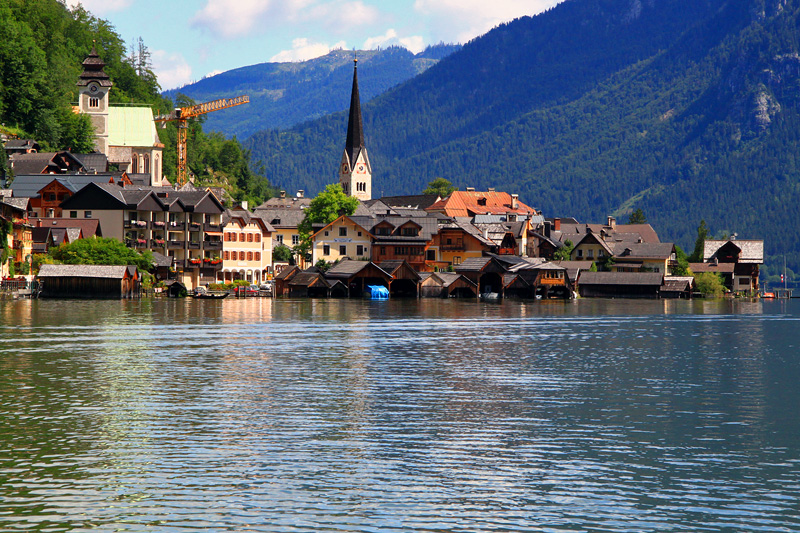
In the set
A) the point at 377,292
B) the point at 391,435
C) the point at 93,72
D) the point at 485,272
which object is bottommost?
the point at 391,435

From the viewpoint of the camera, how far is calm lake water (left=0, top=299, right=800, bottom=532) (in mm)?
20812

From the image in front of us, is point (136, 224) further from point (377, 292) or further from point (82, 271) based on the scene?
point (377, 292)

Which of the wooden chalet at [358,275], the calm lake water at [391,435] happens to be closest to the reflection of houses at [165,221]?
the wooden chalet at [358,275]

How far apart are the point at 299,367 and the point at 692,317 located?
54.3m

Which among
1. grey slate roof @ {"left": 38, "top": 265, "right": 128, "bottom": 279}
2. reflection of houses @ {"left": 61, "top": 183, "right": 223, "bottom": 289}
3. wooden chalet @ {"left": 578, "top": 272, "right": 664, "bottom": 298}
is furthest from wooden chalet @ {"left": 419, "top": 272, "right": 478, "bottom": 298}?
grey slate roof @ {"left": 38, "top": 265, "right": 128, "bottom": 279}

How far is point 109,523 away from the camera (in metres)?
19.8

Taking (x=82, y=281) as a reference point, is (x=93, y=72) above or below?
above

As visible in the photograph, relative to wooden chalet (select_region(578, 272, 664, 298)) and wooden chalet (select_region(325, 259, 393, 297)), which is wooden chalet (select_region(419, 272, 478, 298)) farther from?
wooden chalet (select_region(578, 272, 664, 298))

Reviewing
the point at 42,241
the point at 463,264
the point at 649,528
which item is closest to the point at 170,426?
the point at 649,528

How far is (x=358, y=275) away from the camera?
390ft

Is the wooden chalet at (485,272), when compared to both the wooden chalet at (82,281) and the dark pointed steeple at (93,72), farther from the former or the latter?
the dark pointed steeple at (93,72)

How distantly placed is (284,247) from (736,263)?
73562mm

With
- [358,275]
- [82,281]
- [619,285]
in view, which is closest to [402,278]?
[358,275]

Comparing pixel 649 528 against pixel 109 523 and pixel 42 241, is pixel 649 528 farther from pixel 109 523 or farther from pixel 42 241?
pixel 42 241
